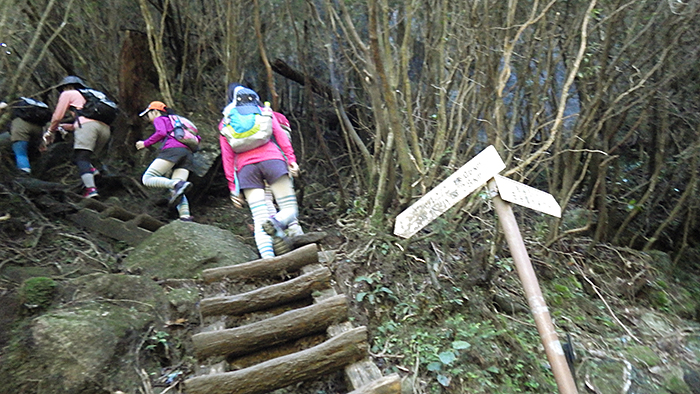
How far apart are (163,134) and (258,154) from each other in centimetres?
179

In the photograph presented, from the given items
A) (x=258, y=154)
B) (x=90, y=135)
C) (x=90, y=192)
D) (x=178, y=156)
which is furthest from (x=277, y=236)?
Result: (x=90, y=135)

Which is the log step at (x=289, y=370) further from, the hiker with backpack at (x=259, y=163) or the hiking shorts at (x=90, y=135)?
the hiking shorts at (x=90, y=135)

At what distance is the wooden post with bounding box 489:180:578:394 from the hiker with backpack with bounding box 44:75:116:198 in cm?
520

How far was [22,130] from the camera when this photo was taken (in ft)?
20.3

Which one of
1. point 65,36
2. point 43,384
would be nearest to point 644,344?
point 43,384

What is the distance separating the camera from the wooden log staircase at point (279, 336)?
2672 mm

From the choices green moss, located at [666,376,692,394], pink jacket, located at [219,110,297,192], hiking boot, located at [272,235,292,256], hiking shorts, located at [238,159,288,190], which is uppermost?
pink jacket, located at [219,110,297,192]

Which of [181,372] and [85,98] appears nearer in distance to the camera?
[181,372]

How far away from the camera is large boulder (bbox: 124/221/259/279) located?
4184 millimetres

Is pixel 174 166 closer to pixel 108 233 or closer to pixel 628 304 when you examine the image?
pixel 108 233

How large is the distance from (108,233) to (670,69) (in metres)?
6.86

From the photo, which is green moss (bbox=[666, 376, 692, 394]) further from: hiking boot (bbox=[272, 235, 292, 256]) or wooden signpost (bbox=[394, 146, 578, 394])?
hiking boot (bbox=[272, 235, 292, 256])

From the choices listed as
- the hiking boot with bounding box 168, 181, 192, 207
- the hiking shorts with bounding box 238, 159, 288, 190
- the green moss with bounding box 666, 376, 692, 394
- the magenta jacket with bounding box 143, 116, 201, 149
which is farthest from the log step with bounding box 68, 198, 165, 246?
the green moss with bounding box 666, 376, 692, 394

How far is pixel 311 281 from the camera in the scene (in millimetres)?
3553
